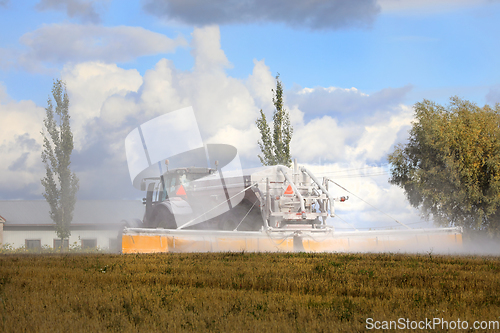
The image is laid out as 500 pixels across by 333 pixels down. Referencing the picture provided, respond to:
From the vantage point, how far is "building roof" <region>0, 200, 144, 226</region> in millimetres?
48491

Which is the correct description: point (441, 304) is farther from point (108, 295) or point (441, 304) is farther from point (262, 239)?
point (262, 239)

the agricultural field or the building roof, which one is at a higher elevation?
the building roof

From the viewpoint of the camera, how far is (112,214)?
2148 inches

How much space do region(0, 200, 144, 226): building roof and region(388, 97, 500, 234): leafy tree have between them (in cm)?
2709

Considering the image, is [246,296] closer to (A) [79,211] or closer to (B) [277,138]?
(B) [277,138]

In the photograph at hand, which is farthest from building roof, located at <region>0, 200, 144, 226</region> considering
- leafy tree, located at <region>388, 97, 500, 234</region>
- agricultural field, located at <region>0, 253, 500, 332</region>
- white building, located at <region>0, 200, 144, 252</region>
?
agricultural field, located at <region>0, 253, 500, 332</region>

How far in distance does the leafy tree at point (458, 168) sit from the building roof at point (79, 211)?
2709 cm

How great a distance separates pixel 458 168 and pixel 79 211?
39334mm

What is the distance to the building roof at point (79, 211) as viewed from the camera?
48.5 m

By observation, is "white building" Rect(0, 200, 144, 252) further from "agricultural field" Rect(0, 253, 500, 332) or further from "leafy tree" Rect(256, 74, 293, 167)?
"agricultural field" Rect(0, 253, 500, 332)

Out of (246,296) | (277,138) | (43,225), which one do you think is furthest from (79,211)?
(246,296)

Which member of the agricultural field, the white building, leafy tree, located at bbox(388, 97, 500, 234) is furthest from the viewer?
the white building

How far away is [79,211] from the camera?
174ft

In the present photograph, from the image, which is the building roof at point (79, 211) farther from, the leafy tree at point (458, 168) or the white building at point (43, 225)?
the leafy tree at point (458, 168)
